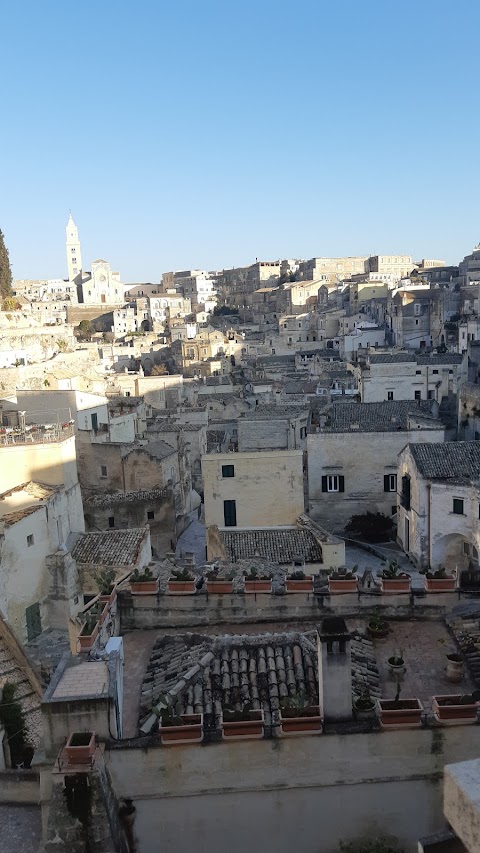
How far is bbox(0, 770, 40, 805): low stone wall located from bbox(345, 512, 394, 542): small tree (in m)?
22.6

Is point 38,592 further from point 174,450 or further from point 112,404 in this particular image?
point 112,404

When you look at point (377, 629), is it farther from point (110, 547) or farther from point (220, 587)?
point (110, 547)

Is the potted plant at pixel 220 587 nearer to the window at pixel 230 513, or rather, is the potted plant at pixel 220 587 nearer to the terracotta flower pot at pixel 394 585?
the terracotta flower pot at pixel 394 585

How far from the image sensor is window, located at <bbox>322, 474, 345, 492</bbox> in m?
31.0

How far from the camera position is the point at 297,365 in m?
63.5

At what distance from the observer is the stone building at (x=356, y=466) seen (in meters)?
30.5

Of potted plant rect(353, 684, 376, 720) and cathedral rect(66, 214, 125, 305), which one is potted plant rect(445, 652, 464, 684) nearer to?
potted plant rect(353, 684, 376, 720)

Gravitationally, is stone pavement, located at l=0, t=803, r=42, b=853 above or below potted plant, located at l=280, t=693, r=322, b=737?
below

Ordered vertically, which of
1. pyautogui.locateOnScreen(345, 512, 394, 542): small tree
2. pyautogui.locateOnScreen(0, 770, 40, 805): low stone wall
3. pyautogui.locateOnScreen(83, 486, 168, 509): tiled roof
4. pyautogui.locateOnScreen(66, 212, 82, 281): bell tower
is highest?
pyautogui.locateOnScreen(66, 212, 82, 281): bell tower

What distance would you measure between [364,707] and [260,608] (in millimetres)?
3200

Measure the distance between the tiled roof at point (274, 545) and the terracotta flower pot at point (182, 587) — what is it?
36.3 ft

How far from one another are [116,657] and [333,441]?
911 inches

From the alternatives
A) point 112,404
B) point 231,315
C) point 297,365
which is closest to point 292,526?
point 112,404

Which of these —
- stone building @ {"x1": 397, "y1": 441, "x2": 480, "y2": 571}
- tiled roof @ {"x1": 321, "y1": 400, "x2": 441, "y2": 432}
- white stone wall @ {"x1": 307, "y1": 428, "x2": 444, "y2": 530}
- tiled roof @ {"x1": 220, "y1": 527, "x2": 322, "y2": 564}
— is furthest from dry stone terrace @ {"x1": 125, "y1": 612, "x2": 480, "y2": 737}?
tiled roof @ {"x1": 321, "y1": 400, "x2": 441, "y2": 432}
